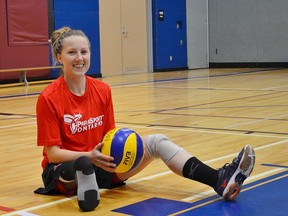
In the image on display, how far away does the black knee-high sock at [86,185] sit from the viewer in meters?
2.90

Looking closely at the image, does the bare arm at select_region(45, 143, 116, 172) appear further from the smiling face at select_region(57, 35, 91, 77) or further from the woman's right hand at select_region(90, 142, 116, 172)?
the smiling face at select_region(57, 35, 91, 77)

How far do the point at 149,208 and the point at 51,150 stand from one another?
60 cm

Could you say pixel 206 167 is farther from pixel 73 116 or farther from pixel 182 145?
pixel 182 145

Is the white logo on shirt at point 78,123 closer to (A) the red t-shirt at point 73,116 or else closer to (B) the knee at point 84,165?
(A) the red t-shirt at point 73,116

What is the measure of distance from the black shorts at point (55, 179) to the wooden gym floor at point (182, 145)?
0.05 m

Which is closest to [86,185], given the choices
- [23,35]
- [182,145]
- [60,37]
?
[60,37]

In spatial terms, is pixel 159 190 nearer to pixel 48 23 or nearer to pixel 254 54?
pixel 48 23

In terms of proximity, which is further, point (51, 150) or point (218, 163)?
point (218, 163)

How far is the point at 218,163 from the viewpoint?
3941mm

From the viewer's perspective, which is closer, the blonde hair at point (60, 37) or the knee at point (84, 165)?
the knee at point (84, 165)

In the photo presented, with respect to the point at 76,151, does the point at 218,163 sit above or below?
below

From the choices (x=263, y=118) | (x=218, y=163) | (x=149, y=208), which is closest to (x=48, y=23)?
(x=263, y=118)

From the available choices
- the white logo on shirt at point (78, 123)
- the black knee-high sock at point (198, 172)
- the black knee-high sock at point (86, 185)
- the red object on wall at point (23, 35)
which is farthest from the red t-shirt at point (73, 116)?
the red object on wall at point (23, 35)

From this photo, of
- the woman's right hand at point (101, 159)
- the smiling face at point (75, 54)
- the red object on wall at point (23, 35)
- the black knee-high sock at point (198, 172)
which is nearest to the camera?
the woman's right hand at point (101, 159)
